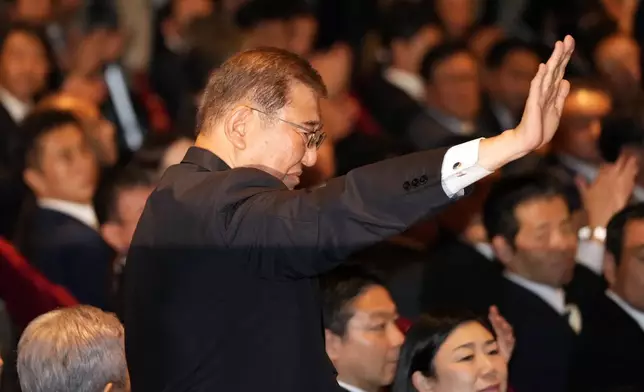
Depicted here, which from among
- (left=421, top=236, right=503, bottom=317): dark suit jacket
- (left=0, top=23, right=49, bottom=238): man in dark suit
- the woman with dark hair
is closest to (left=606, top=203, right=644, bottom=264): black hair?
(left=421, top=236, right=503, bottom=317): dark suit jacket

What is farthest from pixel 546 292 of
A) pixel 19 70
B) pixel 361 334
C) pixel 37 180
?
pixel 19 70

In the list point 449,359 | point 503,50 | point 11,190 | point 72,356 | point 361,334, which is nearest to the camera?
point 72,356

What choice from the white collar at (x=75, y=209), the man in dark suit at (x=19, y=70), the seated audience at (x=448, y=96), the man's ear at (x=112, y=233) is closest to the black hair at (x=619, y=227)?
the man's ear at (x=112, y=233)

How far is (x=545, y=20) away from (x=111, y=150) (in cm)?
325

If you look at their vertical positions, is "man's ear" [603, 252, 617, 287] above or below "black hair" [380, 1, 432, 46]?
below

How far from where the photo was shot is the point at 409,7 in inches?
244

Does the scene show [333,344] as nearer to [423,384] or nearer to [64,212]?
[423,384]

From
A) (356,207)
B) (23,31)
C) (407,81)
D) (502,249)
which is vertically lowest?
(356,207)

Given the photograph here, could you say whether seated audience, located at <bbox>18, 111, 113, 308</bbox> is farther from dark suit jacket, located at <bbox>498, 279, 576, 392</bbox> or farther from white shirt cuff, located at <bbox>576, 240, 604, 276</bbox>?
white shirt cuff, located at <bbox>576, 240, 604, 276</bbox>

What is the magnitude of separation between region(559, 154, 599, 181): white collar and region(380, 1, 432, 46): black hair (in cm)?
148

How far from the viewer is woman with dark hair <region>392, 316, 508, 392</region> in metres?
2.58

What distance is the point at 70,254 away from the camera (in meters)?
3.50

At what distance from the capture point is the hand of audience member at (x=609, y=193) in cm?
366

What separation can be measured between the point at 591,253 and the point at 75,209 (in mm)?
1605
